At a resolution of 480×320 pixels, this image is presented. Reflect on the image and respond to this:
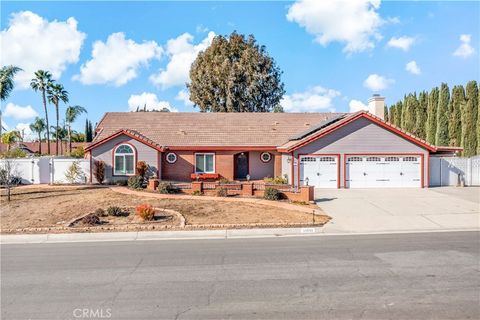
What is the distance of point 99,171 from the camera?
85.0 ft

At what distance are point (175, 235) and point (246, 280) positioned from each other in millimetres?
6072

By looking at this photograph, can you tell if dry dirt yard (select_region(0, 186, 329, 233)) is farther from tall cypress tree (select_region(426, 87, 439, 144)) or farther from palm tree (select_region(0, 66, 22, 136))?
tall cypress tree (select_region(426, 87, 439, 144))

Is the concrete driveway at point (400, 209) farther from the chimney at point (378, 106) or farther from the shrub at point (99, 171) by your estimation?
the shrub at point (99, 171)

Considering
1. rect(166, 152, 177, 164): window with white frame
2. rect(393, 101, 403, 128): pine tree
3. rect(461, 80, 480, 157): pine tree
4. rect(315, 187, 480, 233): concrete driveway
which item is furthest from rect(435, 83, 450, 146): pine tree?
rect(166, 152, 177, 164): window with white frame

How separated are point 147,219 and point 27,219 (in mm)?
5339

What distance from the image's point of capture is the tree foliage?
4419 centimetres

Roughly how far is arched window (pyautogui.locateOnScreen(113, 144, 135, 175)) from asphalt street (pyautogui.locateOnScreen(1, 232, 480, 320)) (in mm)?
13766

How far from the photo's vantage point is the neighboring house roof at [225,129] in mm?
26094

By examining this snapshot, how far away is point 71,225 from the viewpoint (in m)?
15.5

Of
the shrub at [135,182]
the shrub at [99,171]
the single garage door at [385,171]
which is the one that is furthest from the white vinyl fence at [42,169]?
the single garage door at [385,171]

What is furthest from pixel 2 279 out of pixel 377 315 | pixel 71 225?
pixel 377 315

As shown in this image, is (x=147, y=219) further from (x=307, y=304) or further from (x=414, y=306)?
(x=414, y=306)

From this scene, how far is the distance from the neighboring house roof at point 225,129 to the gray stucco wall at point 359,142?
418mm

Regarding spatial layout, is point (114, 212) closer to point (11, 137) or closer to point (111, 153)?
point (111, 153)
